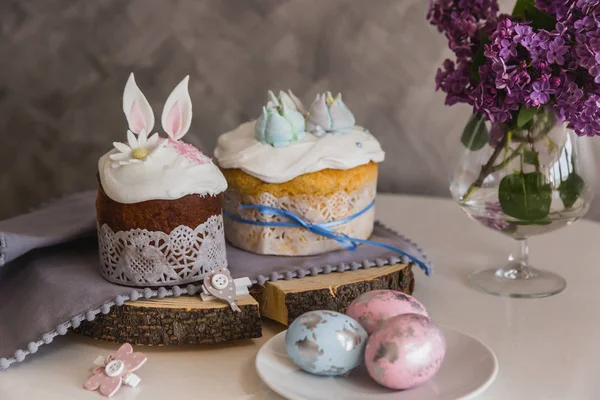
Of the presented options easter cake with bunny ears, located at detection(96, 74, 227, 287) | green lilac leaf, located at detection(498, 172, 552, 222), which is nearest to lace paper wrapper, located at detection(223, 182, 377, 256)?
easter cake with bunny ears, located at detection(96, 74, 227, 287)

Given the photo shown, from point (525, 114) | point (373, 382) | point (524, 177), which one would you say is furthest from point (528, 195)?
point (373, 382)

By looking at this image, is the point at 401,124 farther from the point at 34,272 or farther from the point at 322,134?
the point at 34,272

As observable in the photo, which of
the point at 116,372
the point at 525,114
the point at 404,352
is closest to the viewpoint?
the point at 404,352

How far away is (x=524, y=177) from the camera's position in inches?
51.1

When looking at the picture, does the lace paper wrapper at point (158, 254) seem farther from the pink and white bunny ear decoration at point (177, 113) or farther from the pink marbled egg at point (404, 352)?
the pink marbled egg at point (404, 352)

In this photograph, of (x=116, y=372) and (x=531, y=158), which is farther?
(x=531, y=158)

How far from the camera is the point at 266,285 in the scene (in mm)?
1252

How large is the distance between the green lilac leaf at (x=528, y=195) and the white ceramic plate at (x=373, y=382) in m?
0.31

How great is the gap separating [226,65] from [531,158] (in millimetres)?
1048

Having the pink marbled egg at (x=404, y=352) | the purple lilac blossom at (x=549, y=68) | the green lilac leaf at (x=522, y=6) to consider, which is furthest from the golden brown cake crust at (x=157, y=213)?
the green lilac leaf at (x=522, y=6)

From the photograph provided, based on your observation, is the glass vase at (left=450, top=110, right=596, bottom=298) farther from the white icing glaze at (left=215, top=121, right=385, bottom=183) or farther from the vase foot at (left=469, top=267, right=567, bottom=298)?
the white icing glaze at (left=215, top=121, right=385, bottom=183)

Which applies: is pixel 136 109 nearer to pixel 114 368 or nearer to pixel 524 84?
pixel 114 368

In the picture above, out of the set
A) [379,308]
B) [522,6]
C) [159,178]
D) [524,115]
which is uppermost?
[522,6]

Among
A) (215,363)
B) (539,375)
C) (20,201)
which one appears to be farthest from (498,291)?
(20,201)
